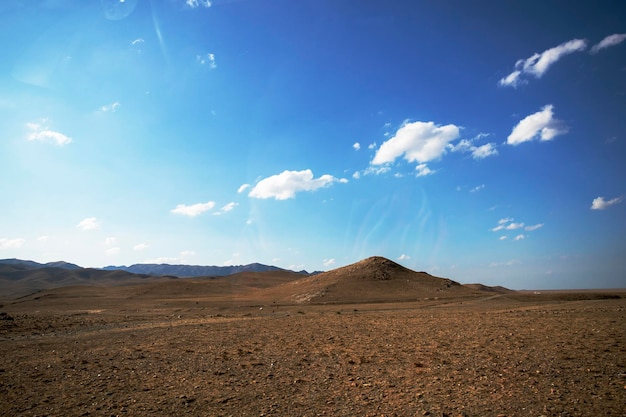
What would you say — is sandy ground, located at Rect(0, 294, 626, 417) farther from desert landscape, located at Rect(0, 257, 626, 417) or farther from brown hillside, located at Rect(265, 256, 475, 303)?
brown hillside, located at Rect(265, 256, 475, 303)

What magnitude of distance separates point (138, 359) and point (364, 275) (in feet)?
180

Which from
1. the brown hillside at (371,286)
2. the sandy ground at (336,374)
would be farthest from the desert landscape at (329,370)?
the brown hillside at (371,286)

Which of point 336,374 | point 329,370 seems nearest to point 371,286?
point 329,370

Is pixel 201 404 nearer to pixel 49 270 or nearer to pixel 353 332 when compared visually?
pixel 353 332

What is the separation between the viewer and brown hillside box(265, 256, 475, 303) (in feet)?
170

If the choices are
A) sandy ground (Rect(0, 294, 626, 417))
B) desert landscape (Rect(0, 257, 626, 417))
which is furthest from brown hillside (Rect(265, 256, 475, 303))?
sandy ground (Rect(0, 294, 626, 417))

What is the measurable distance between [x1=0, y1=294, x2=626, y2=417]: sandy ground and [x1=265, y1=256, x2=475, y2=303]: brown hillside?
33409 millimetres

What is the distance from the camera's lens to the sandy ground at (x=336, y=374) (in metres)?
8.18

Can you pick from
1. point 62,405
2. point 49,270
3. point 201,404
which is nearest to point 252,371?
point 201,404

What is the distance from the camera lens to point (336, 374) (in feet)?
36.0

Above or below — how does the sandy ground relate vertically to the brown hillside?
below

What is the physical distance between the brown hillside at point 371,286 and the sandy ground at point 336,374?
33409 millimetres

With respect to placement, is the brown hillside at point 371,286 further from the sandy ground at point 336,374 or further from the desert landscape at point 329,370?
the sandy ground at point 336,374

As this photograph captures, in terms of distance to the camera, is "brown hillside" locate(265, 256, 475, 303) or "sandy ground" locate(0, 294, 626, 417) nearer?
"sandy ground" locate(0, 294, 626, 417)
